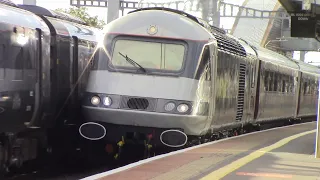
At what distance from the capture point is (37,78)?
10.2 m

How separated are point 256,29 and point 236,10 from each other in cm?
1957

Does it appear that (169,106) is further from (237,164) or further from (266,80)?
(266,80)

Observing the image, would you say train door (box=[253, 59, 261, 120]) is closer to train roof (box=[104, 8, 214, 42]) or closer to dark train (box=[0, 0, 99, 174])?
train roof (box=[104, 8, 214, 42])

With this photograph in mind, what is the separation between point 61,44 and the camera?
11320 mm

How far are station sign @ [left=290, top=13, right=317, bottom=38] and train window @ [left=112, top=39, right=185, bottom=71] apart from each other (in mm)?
9604

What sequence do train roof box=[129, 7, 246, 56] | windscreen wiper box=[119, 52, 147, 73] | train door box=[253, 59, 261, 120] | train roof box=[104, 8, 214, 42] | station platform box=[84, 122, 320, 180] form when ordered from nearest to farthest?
1. station platform box=[84, 122, 320, 180]
2. windscreen wiper box=[119, 52, 147, 73]
3. train roof box=[104, 8, 214, 42]
4. train roof box=[129, 7, 246, 56]
5. train door box=[253, 59, 261, 120]

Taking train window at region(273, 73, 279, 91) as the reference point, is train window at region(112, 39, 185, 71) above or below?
above

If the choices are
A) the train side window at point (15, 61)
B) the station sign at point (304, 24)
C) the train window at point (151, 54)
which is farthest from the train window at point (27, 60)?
the station sign at point (304, 24)

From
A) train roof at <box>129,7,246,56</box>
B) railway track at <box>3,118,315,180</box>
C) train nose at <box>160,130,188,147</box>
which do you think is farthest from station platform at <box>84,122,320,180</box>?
train roof at <box>129,7,246,56</box>

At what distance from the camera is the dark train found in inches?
365

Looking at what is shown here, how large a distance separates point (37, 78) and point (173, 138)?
2.90 metres

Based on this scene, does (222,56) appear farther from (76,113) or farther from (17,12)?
(17,12)

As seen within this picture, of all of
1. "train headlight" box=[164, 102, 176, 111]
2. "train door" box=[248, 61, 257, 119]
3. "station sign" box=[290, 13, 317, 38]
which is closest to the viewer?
"train headlight" box=[164, 102, 176, 111]

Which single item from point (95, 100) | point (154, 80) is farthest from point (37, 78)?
point (154, 80)
